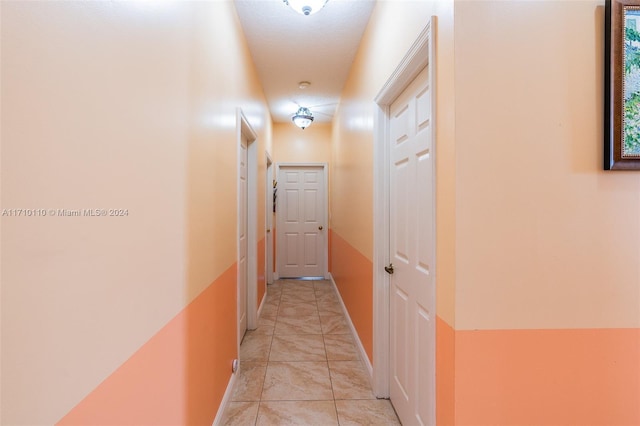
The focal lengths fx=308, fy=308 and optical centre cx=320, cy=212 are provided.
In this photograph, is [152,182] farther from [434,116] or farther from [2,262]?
[434,116]

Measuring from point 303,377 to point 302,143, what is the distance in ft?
12.5

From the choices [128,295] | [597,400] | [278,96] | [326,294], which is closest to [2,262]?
[128,295]

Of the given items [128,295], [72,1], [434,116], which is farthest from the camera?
[434,116]

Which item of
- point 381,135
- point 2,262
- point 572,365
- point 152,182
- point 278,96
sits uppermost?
point 278,96

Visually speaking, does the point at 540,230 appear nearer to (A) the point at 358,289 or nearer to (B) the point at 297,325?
(A) the point at 358,289

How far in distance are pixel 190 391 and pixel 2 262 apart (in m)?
1.08

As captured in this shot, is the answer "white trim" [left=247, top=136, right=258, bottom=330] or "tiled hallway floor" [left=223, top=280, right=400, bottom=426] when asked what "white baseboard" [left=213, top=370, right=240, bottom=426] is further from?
"white trim" [left=247, top=136, right=258, bottom=330]

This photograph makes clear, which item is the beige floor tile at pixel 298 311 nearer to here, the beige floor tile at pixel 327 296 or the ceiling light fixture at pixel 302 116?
the beige floor tile at pixel 327 296

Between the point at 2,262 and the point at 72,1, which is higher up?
the point at 72,1

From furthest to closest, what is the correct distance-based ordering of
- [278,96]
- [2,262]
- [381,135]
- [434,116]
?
[278,96]
[381,135]
[434,116]
[2,262]

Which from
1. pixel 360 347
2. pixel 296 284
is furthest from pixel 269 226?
pixel 360 347

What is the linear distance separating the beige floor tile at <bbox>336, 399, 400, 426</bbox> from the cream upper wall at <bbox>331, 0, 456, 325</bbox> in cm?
95

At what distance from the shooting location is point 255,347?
2.74 metres

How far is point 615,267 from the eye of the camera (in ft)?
3.58
